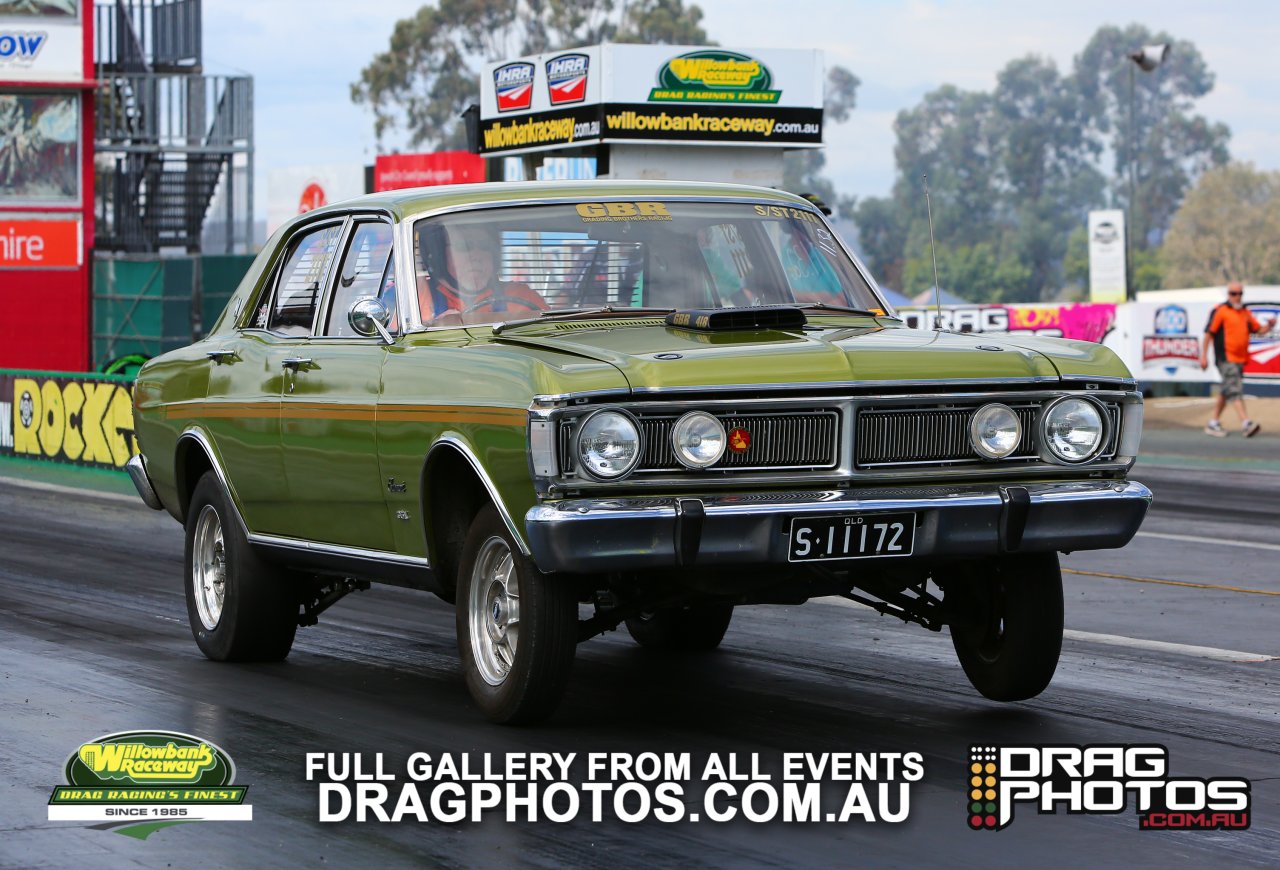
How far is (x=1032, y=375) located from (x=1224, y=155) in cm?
15094

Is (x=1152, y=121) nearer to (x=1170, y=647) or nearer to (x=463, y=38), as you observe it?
(x=463, y=38)

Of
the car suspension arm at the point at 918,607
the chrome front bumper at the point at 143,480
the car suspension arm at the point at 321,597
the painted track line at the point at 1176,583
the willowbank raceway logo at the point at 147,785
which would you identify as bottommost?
the painted track line at the point at 1176,583

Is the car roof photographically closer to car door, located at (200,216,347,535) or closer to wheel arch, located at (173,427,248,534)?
car door, located at (200,216,347,535)

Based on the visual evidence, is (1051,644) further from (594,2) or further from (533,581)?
(594,2)

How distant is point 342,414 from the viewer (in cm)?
809

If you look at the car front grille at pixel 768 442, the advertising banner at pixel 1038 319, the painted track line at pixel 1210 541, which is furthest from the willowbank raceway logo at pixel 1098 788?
the advertising banner at pixel 1038 319

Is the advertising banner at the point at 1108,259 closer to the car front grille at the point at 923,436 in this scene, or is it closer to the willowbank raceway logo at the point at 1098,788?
the car front grille at the point at 923,436

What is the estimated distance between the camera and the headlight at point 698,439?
6695mm

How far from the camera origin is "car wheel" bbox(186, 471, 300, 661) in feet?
29.6

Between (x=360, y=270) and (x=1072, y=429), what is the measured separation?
10.0 feet

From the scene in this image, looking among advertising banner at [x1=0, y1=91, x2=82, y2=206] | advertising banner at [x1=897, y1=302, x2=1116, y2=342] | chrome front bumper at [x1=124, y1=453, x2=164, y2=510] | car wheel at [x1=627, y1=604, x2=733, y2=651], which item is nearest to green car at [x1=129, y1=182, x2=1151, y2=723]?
chrome front bumper at [x1=124, y1=453, x2=164, y2=510]

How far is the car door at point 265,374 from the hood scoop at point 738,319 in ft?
6.41

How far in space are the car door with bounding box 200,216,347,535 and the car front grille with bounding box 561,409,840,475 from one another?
2.40 meters

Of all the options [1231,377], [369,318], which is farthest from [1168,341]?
[369,318]
